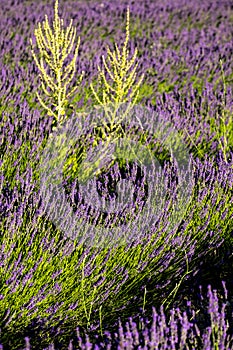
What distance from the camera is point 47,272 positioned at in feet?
7.84

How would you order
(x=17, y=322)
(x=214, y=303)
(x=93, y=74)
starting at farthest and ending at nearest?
(x=93, y=74) → (x=17, y=322) → (x=214, y=303)

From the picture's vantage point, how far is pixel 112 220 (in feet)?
9.13

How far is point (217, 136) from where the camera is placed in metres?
3.76

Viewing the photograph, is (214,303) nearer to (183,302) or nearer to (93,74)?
(183,302)

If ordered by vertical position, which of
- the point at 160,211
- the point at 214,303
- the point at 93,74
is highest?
the point at 93,74

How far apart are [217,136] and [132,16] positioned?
13.2ft

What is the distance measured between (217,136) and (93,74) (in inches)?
56.6

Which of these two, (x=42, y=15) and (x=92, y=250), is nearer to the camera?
(x=92, y=250)

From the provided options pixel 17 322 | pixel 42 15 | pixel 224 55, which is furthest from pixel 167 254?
pixel 42 15

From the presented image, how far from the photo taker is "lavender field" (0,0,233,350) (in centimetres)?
230

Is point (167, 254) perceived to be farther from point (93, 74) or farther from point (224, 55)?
point (224, 55)

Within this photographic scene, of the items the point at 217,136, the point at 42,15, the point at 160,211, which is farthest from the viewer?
the point at 42,15

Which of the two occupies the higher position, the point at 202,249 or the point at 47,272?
the point at 202,249

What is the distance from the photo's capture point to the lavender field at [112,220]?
2301 millimetres
